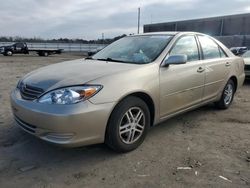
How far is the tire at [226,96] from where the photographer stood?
564cm

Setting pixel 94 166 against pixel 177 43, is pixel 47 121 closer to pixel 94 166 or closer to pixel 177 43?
Result: pixel 94 166

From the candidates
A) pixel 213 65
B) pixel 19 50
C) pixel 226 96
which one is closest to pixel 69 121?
pixel 213 65

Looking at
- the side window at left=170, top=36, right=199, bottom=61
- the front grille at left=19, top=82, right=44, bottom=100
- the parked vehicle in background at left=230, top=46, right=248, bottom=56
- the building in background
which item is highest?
the building in background

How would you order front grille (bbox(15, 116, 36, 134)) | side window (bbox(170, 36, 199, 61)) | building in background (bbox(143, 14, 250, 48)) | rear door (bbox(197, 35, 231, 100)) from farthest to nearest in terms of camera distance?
building in background (bbox(143, 14, 250, 48)) < rear door (bbox(197, 35, 231, 100)) < side window (bbox(170, 36, 199, 61)) < front grille (bbox(15, 116, 36, 134))

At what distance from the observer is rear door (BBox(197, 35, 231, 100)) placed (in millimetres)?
4945

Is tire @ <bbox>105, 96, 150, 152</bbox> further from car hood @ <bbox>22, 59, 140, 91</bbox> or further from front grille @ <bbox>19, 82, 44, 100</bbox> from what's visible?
front grille @ <bbox>19, 82, 44, 100</bbox>

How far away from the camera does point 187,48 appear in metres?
4.63

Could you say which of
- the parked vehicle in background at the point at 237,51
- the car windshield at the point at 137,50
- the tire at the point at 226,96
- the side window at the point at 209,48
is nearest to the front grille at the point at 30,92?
the car windshield at the point at 137,50

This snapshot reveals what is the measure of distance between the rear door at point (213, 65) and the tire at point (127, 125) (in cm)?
166

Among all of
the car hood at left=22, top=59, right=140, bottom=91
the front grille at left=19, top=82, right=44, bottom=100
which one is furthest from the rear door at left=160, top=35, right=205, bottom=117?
the front grille at left=19, top=82, right=44, bottom=100

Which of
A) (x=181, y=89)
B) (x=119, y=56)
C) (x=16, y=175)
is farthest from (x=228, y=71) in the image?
(x=16, y=175)

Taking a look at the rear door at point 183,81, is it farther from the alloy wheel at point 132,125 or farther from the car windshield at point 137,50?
the alloy wheel at point 132,125

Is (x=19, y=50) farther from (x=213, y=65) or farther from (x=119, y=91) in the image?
(x=119, y=91)

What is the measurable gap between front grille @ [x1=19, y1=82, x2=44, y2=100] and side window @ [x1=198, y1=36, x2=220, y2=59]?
9.63 feet
